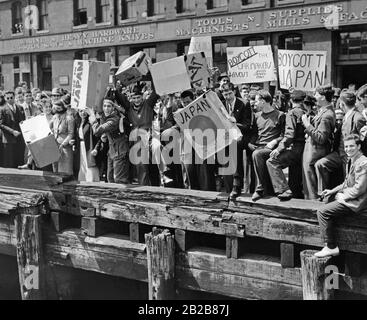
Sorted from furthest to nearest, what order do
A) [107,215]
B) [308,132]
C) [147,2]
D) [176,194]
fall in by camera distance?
[147,2] → [107,215] → [176,194] → [308,132]

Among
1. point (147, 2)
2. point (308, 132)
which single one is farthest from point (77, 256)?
point (147, 2)

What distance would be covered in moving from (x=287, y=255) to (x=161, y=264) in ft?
5.16

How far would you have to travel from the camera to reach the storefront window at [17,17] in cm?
2976

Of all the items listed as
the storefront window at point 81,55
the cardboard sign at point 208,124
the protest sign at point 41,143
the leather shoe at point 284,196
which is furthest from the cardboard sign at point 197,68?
the storefront window at point 81,55

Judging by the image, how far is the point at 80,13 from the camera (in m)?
26.9

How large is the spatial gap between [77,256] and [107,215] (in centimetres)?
82

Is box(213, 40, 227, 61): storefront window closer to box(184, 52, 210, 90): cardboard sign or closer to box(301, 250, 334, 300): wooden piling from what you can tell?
box(184, 52, 210, 90): cardboard sign

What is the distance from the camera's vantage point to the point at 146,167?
735cm

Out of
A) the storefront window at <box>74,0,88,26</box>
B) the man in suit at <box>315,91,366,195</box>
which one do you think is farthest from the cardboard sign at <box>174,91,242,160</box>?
the storefront window at <box>74,0,88,26</box>

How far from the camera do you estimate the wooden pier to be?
534 centimetres

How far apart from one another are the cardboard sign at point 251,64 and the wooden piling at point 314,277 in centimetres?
521

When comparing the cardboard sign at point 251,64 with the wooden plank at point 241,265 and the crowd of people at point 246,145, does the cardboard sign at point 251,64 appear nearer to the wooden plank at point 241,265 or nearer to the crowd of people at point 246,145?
the crowd of people at point 246,145

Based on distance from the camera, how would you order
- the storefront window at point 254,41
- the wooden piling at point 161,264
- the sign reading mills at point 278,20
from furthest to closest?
the storefront window at point 254,41
the sign reading mills at point 278,20
the wooden piling at point 161,264
